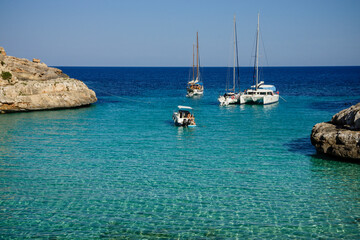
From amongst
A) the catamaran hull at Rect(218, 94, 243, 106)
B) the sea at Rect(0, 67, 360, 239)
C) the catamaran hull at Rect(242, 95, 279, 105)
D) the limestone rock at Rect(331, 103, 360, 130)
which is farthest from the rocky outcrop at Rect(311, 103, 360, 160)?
the catamaran hull at Rect(242, 95, 279, 105)

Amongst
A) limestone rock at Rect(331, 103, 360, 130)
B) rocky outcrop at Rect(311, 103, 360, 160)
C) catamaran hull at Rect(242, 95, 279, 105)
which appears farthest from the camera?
catamaran hull at Rect(242, 95, 279, 105)

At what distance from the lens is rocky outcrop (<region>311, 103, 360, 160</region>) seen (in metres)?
22.2

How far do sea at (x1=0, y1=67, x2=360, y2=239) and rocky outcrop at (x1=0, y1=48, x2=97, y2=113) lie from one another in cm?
1291

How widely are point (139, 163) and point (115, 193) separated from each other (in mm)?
5587

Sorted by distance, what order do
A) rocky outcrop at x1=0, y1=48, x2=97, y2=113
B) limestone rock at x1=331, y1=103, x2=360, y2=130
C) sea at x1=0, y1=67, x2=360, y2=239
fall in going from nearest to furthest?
1. sea at x1=0, y1=67, x2=360, y2=239
2. limestone rock at x1=331, y1=103, x2=360, y2=130
3. rocky outcrop at x1=0, y1=48, x2=97, y2=113

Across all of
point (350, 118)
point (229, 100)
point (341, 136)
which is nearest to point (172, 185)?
point (341, 136)

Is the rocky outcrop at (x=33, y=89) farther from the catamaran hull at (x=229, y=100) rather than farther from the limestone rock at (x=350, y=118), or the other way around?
the limestone rock at (x=350, y=118)

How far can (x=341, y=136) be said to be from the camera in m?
22.7

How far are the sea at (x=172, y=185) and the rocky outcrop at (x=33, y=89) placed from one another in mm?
12908

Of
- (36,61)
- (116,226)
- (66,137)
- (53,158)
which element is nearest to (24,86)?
(36,61)

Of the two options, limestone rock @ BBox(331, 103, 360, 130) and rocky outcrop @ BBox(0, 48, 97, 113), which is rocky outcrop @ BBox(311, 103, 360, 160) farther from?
rocky outcrop @ BBox(0, 48, 97, 113)

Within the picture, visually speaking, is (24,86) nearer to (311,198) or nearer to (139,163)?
(139,163)

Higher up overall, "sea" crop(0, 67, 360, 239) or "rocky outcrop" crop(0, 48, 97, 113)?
"rocky outcrop" crop(0, 48, 97, 113)

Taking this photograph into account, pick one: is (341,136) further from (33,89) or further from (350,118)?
(33,89)
